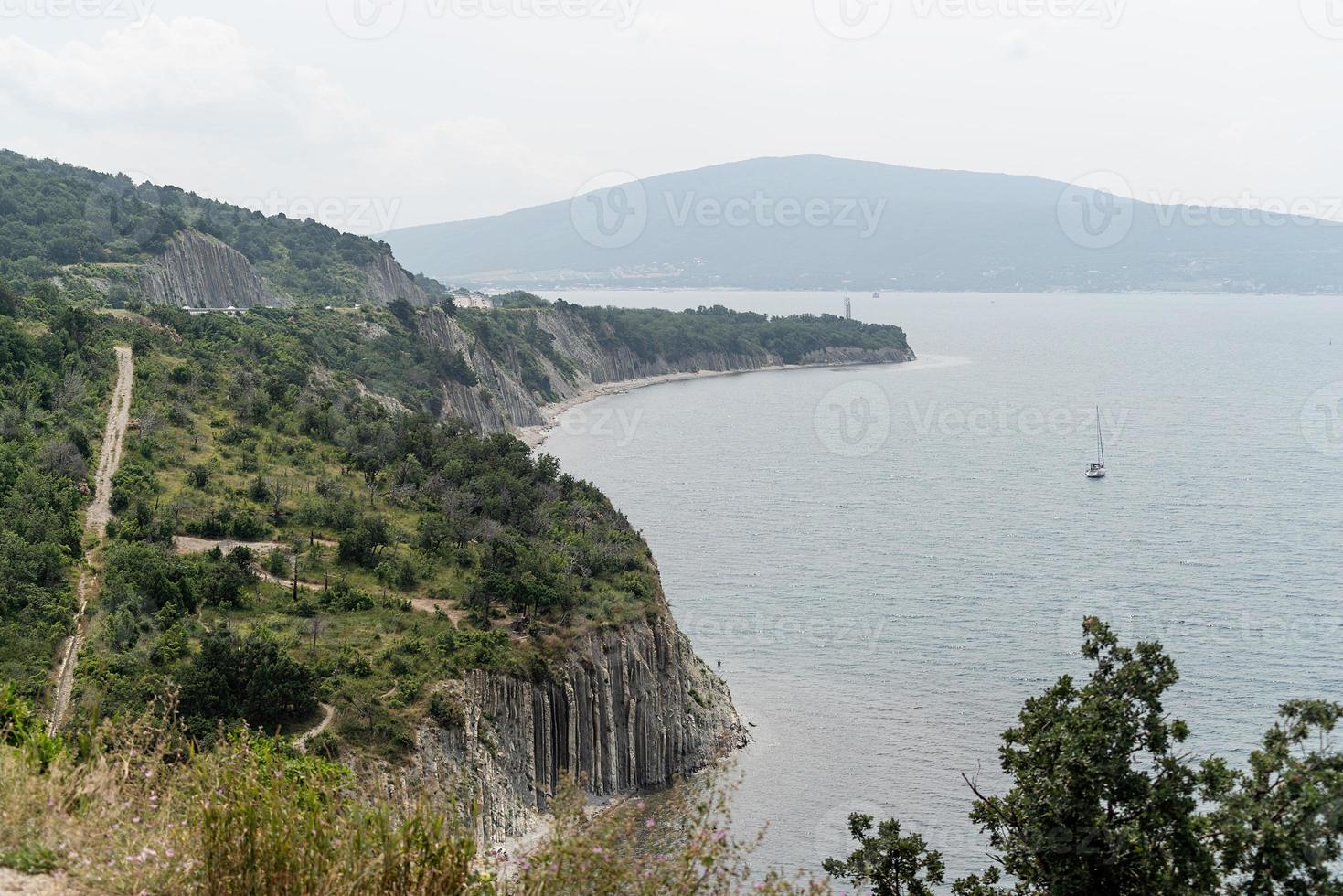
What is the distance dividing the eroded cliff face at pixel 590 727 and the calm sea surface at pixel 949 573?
3.21 metres

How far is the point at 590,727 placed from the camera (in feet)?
163

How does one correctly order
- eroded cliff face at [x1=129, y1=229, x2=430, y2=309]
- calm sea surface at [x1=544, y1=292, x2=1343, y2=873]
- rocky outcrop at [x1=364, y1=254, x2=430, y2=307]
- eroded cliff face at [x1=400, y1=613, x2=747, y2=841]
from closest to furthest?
eroded cliff face at [x1=400, y1=613, x2=747, y2=841] < calm sea surface at [x1=544, y1=292, x2=1343, y2=873] < eroded cliff face at [x1=129, y1=229, x2=430, y2=309] < rocky outcrop at [x1=364, y1=254, x2=430, y2=307]

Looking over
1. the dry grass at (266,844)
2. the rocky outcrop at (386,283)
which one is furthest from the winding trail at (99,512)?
the rocky outcrop at (386,283)

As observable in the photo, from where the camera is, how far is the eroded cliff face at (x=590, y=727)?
4266 cm

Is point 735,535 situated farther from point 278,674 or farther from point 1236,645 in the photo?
point 278,674

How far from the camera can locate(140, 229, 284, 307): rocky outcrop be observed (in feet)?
433

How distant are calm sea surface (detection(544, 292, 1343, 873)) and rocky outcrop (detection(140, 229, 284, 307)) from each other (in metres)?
41.6

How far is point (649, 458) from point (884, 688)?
7007 centimetres

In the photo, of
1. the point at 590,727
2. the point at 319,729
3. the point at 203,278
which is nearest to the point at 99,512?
the point at 319,729

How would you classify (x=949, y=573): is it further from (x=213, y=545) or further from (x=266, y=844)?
(x=266, y=844)

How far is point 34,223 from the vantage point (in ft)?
447

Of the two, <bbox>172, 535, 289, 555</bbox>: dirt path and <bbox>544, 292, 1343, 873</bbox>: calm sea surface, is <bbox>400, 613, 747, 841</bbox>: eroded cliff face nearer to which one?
<bbox>544, 292, 1343, 873</bbox>: calm sea surface

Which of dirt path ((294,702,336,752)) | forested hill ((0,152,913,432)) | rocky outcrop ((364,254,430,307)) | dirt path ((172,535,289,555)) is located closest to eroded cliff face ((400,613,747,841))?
dirt path ((294,702,336,752))

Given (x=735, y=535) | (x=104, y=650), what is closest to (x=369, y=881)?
(x=104, y=650)
